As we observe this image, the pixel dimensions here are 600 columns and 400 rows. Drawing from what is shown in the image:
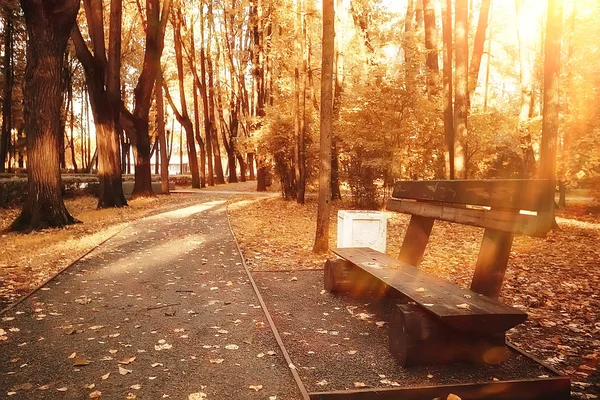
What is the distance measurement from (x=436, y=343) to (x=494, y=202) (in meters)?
1.30

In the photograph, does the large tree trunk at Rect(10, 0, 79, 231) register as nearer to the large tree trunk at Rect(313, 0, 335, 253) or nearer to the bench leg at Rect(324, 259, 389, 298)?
the large tree trunk at Rect(313, 0, 335, 253)

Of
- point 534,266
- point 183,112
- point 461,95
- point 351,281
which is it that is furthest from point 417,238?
point 183,112

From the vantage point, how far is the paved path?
3.55m

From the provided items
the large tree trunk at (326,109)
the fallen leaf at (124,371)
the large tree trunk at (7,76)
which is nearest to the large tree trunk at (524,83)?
the large tree trunk at (326,109)

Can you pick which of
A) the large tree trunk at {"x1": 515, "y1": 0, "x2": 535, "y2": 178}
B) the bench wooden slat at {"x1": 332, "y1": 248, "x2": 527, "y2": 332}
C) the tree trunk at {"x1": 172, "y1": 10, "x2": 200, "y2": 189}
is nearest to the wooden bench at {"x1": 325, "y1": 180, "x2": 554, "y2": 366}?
the bench wooden slat at {"x1": 332, "y1": 248, "x2": 527, "y2": 332}

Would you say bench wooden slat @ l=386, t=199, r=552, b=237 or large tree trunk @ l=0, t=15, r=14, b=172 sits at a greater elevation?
large tree trunk @ l=0, t=15, r=14, b=172

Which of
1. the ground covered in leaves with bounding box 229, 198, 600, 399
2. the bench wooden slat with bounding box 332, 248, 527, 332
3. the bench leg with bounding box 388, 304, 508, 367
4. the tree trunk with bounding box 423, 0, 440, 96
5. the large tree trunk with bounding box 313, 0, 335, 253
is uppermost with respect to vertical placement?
the tree trunk with bounding box 423, 0, 440, 96

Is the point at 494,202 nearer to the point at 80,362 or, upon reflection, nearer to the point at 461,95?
the point at 80,362

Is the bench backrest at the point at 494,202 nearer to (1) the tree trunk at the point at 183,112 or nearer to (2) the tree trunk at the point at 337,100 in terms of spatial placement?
(2) the tree trunk at the point at 337,100

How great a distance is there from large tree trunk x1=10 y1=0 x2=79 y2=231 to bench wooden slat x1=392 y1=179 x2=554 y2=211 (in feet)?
31.9

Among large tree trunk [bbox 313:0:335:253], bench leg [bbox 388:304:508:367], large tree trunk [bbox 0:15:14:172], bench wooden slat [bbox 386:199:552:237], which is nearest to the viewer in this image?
bench wooden slat [bbox 386:199:552:237]

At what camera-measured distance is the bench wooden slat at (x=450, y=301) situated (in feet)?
11.0

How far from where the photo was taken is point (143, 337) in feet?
15.0

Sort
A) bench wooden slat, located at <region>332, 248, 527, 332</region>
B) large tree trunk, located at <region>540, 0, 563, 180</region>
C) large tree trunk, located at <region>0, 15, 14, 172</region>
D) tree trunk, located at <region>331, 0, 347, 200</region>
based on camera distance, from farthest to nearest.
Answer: large tree trunk, located at <region>0, 15, 14, 172</region>, tree trunk, located at <region>331, 0, 347, 200</region>, large tree trunk, located at <region>540, 0, 563, 180</region>, bench wooden slat, located at <region>332, 248, 527, 332</region>
